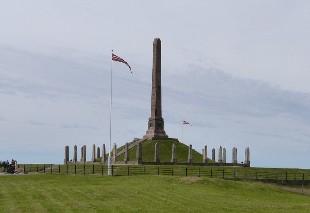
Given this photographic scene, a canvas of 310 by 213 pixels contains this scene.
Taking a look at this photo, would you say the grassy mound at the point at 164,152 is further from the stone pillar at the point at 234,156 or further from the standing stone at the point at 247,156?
the standing stone at the point at 247,156

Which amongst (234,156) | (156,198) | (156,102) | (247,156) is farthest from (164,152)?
(156,198)

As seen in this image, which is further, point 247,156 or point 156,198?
point 247,156

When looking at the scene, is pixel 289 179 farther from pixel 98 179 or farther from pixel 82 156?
pixel 82 156

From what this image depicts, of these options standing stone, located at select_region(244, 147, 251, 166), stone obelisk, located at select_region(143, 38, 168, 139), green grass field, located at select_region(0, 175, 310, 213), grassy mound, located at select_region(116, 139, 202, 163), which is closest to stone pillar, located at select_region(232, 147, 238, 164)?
standing stone, located at select_region(244, 147, 251, 166)

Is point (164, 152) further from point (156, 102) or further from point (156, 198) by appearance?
point (156, 198)

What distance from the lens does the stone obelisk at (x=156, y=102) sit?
285ft

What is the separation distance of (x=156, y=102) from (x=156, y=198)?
55.9 m

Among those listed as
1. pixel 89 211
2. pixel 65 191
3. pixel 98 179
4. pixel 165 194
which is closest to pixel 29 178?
pixel 98 179

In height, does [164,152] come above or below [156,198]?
above

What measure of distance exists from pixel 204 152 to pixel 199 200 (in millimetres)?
50204

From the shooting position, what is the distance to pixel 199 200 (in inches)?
1239

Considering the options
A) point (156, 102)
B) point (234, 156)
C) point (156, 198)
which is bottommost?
point (156, 198)

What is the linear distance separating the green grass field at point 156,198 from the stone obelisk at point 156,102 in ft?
132

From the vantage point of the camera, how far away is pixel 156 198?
104ft
